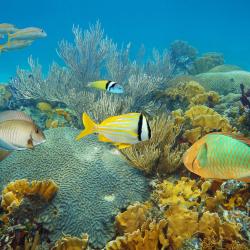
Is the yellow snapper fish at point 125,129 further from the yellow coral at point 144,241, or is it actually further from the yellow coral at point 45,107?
the yellow coral at point 45,107

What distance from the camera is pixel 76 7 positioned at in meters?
125

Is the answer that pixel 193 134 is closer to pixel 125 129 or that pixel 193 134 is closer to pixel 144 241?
pixel 125 129

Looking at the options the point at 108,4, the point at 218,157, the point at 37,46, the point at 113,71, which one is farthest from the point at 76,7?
the point at 218,157

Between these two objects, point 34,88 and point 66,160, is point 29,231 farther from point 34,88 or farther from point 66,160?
point 34,88

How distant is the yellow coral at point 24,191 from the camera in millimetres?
3139

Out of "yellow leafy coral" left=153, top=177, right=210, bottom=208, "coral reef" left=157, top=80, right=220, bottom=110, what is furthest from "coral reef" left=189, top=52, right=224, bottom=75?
"yellow leafy coral" left=153, top=177, right=210, bottom=208

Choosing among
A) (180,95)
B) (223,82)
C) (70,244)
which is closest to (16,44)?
(180,95)

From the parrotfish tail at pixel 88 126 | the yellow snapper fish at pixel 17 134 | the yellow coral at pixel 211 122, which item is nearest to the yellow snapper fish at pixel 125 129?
the parrotfish tail at pixel 88 126

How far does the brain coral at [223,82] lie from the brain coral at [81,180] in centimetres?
761

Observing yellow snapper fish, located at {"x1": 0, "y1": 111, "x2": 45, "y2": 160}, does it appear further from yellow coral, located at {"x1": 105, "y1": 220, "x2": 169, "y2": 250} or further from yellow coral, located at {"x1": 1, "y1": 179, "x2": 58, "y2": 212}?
yellow coral, located at {"x1": 105, "y1": 220, "x2": 169, "y2": 250}

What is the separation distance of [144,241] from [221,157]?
1.31 meters

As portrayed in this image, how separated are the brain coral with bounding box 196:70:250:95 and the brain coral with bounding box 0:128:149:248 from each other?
25.0ft

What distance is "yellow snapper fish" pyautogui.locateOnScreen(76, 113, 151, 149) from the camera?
2.46 meters

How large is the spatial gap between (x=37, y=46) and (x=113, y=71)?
3191 inches
